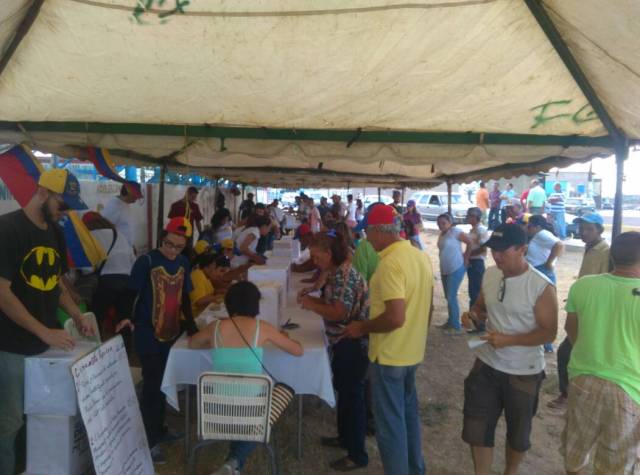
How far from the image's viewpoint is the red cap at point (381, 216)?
317 cm

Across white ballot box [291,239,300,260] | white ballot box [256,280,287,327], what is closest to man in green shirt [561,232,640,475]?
white ballot box [256,280,287,327]

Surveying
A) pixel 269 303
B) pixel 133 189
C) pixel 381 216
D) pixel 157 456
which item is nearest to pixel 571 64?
pixel 381 216

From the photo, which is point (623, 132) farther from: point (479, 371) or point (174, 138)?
point (174, 138)

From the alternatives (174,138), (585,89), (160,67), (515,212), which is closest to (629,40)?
(585,89)

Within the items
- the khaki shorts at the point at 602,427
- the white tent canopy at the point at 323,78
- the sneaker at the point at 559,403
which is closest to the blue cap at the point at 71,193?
the white tent canopy at the point at 323,78

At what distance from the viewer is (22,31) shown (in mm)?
2752

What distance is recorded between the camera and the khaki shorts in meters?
2.54

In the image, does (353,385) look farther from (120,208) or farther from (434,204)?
(434,204)

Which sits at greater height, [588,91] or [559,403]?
[588,91]

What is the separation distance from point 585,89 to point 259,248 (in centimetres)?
532

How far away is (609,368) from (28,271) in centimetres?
310

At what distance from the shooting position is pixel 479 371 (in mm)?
3090

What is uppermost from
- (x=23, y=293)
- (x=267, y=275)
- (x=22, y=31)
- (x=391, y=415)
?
(x=22, y=31)

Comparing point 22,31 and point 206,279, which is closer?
point 22,31
